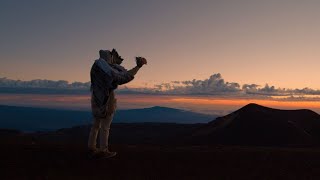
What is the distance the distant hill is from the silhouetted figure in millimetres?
44892

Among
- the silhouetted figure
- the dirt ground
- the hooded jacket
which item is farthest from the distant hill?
the hooded jacket

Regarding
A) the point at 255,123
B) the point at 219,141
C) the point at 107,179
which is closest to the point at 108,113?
the point at 107,179

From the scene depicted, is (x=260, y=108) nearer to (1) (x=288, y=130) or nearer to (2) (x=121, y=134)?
(1) (x=288, y=130)

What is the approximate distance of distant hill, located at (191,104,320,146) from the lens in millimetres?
55312

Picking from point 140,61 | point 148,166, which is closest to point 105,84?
point 140,61

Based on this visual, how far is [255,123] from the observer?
62062 millimetres

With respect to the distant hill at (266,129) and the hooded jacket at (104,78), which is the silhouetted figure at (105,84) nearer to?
the hooded jacket at (104,78)

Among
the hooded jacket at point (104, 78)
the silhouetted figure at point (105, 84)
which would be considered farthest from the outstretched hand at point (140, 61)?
the hooded jacket at point (104, 78)

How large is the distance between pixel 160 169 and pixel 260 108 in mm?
60876

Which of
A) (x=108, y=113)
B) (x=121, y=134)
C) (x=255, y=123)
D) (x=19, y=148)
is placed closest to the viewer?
(x=108, y=113)

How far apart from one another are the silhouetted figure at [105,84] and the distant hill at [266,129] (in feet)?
147

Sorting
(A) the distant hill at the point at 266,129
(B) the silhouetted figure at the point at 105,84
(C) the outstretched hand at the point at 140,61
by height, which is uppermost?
(C) the outstretched hand at the point at 140,61

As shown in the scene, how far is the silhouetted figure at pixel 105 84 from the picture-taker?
10414 mm

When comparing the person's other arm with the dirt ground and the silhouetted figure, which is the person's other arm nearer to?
the silhouetted figure
